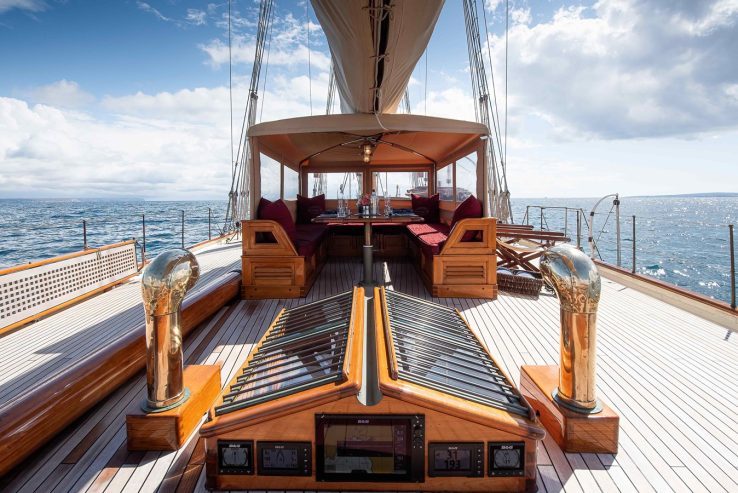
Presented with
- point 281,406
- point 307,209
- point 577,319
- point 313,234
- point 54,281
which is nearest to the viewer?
point 281,406

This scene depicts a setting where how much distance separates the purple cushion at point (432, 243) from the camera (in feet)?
12.7

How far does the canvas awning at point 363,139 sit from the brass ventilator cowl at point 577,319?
9.68 feet

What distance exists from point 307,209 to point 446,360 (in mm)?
5329

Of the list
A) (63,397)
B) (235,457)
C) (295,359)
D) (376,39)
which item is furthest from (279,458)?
(376,39)

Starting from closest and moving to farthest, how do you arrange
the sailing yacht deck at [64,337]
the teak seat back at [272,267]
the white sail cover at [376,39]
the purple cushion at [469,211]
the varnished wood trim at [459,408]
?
the varnished wood trim at [459,408] < the sailing yacht deck at [64,337] < the white sail cover at [376,39] < the teak seat back at [272,267] < the purple cushion at [469,211]

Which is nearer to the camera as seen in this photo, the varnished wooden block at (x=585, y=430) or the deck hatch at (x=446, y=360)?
the deck hatch at (x=446, y=360)

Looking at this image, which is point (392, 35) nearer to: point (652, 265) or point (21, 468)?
point (21, 468)

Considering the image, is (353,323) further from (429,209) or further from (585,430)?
(429,209)

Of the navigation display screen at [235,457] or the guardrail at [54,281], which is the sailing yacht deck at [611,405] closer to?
the navigation display screen at [235,457]

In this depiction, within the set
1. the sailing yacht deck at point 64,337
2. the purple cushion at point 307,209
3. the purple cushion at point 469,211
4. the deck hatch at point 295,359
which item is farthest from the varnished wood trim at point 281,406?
the purple cushion at point 307,209

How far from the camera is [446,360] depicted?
1519 millimetres

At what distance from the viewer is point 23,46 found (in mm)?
12211

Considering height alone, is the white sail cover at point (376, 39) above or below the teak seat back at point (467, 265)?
above

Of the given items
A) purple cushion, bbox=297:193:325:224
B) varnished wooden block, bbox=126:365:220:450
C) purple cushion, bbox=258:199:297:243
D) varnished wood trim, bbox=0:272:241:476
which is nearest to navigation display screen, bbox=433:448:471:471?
varnished wooden block, bbox=126:365:220:450
